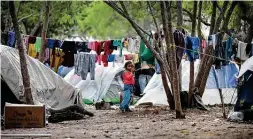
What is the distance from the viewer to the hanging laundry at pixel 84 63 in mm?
15883

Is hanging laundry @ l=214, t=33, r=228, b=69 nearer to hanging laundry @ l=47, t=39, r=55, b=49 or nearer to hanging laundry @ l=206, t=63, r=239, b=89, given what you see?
hanging laundry @ l=206, t=63, r=239, b=89

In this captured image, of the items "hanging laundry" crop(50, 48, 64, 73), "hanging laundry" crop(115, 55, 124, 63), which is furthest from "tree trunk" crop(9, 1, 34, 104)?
"hanging laundry" crop(115, 55, 124, 63)

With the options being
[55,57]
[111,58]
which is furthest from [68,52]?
[111,58]

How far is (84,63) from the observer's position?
632 inches

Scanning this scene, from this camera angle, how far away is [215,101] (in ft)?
48.2

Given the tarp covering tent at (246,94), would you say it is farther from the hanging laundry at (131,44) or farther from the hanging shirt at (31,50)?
the hanging shirt at (31,50)

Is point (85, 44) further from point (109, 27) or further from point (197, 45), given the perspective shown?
point (109, 27)

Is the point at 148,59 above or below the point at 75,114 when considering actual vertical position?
above

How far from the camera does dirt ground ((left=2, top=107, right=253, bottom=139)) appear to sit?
7.58 m

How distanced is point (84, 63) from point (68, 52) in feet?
2.19

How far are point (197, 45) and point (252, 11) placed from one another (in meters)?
1.65

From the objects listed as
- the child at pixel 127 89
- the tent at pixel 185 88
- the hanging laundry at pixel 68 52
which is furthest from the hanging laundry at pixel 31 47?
the child at pixel 127 89

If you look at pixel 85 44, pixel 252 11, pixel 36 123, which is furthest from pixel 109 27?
pixel 36 123

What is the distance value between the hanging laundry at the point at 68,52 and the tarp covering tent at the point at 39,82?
3.54 metres
